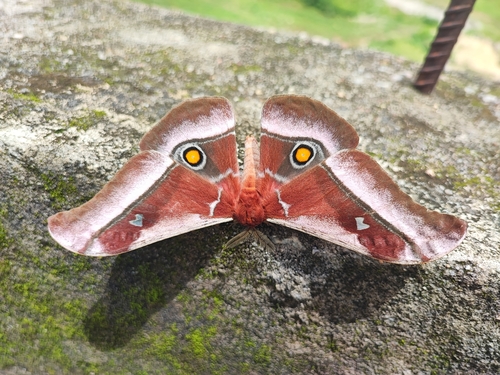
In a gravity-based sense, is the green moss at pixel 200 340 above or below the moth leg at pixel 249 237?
below

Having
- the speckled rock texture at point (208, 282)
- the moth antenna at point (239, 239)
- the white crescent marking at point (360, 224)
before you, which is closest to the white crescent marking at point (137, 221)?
the speckled rock texture at point (208, 282)

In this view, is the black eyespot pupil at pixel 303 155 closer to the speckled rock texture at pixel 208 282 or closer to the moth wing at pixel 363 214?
the moth wing at pixel 363 214

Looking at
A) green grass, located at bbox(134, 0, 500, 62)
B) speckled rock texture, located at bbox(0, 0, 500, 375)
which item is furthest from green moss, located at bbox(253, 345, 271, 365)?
green grass, located at bbox(134, 0, 500, 62)

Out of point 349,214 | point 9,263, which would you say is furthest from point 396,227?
point 9,263

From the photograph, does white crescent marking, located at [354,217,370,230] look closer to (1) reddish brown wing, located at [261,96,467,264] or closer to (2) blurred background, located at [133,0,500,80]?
(1) reddish brown wing, located at [261,96,467,264]

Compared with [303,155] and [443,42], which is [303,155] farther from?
[443,42]

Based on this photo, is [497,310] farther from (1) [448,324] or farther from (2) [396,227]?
(2) [396,227]
